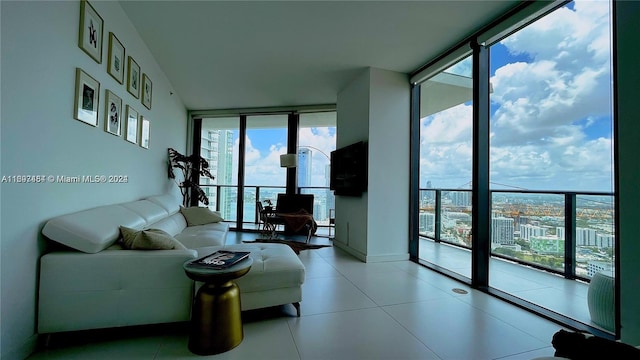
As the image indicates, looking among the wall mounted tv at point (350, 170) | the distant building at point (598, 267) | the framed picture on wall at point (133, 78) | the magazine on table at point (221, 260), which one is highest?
the framed picture on wall at point (133, 78)

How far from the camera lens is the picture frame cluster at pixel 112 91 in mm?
2045

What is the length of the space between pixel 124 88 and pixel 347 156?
9.68 ft

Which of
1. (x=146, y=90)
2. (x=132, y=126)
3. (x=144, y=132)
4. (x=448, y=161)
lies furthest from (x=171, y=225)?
(x=448, y=161)

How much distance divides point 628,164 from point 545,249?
5.42 ft

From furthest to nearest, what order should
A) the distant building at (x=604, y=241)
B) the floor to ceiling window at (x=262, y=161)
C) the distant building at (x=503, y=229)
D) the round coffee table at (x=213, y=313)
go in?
the floor to ceiling window at (x=262, y=161) → the distant building at (x=503, y=229) → the distant building at (x=604, y=241) → the round coffee table at (x=213, y=313)

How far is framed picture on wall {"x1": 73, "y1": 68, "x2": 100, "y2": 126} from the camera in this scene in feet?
6.56

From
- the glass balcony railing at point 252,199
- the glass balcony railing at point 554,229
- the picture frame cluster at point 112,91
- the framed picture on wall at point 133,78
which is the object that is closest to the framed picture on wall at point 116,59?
the picture frame cluster at point 112,91

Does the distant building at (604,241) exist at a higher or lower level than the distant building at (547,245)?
higher

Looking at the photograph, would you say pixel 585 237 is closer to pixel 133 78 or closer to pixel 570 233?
pixel 570 233

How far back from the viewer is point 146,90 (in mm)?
3420

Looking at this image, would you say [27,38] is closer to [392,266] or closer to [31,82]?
[31,82]

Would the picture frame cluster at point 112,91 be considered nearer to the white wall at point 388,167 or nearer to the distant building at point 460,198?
the white wall at point 388,167

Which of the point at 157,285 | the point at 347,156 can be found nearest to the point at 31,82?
the point at 157,285

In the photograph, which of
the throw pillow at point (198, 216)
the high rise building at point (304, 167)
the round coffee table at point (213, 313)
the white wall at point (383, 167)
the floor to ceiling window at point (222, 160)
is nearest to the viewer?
the round coffee table at point (213, 313)
